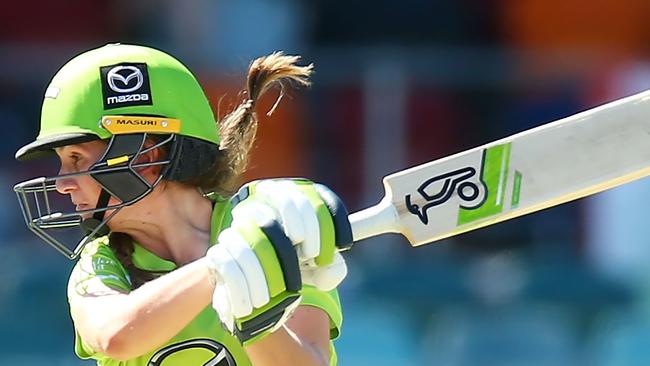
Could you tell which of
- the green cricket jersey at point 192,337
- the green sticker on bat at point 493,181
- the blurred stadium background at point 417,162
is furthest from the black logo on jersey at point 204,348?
the blurred stadium background at point 417,162

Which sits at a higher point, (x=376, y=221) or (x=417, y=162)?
(x=376, y=221)

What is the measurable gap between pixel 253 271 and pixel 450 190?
0.38 metres

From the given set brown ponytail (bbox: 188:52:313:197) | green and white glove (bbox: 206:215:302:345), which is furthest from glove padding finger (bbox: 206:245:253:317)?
brown ponytail (bbox: 188:52:313:197)

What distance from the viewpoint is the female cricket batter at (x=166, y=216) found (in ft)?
6.68

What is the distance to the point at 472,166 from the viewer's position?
7.19 ft

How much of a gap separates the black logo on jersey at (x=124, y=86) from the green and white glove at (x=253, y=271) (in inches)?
16.9

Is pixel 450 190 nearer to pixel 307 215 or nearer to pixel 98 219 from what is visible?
pixel 307 215

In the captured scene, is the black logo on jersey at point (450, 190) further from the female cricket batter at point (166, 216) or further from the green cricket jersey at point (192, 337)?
the green cricket jersey at point (192, 337)

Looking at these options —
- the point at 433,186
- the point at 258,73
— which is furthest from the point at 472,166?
the point at 258,73

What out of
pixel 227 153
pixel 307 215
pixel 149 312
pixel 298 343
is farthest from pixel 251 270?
pixel 227 153

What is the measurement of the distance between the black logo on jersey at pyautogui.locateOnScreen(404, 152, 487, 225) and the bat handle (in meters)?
0.03

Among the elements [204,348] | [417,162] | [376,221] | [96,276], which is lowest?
[417,162]

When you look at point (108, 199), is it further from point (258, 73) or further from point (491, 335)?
point (491, 335)

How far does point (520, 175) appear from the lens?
218 centimetres
